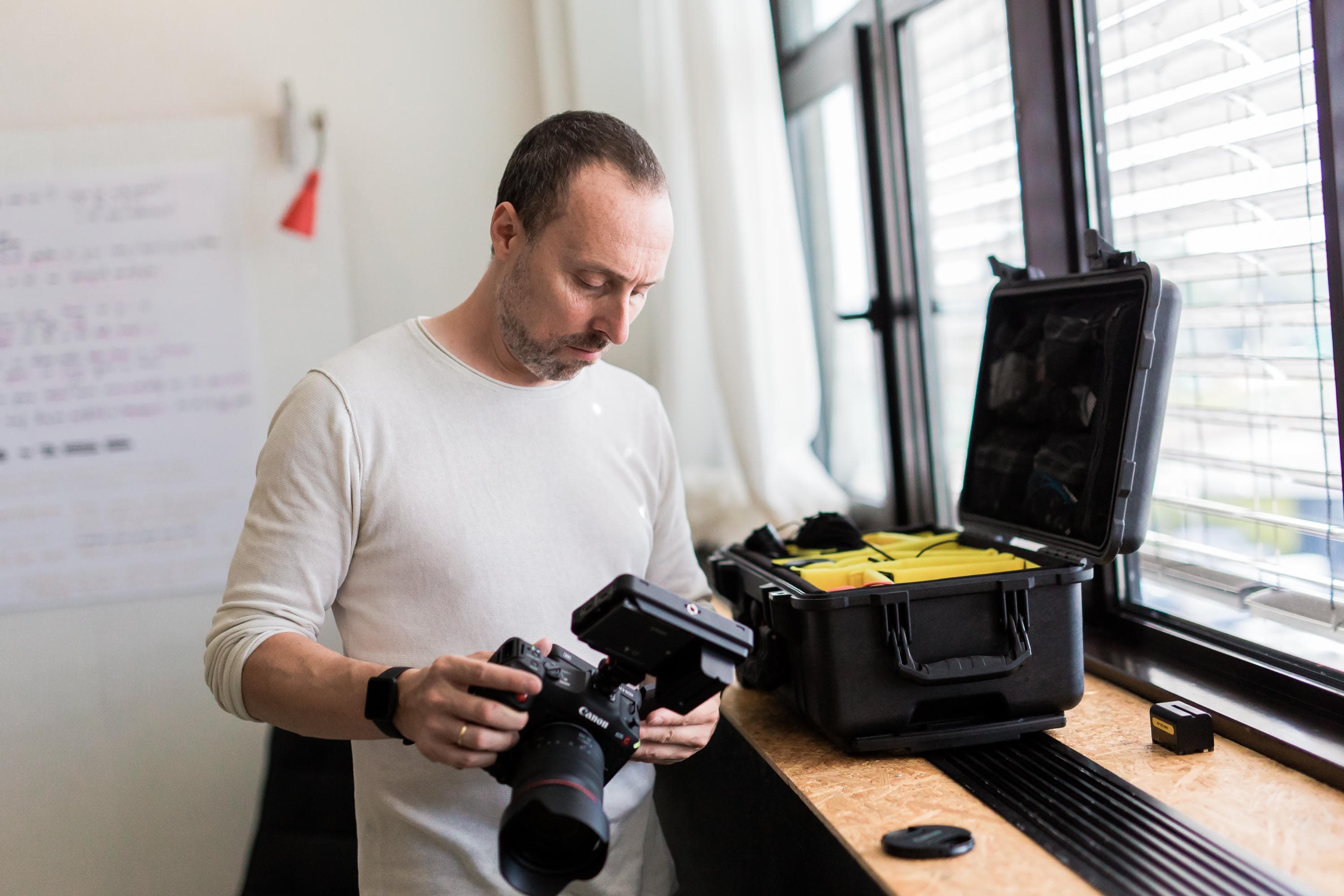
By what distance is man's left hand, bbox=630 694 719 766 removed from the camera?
1045mm

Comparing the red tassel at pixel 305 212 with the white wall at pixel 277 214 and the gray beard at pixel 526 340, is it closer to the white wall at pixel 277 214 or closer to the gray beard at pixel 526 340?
the white wall at pixel 277 214

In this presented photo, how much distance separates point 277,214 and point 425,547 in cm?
148

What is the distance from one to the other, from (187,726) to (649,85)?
1.81m

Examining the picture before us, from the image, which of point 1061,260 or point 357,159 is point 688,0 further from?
point 1061,260

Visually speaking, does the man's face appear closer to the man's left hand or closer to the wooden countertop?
the man's left hand

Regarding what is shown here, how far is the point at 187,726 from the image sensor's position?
94.3 inches

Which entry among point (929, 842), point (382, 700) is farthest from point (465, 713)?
point (929, 842)

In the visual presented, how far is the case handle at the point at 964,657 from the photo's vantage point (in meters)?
1.09

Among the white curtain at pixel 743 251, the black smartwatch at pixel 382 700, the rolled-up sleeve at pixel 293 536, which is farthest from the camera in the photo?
the white curtain at pixel 743 251

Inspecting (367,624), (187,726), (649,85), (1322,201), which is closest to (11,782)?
(187,726)

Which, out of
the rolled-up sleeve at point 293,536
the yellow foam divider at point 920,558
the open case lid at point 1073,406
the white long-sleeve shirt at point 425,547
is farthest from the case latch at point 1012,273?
the rolled-up sleeve at point 293,536

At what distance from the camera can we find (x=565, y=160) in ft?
3.66

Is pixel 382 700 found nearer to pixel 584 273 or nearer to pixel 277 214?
pixel 584 273

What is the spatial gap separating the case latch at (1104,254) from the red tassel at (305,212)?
66.7 inches
